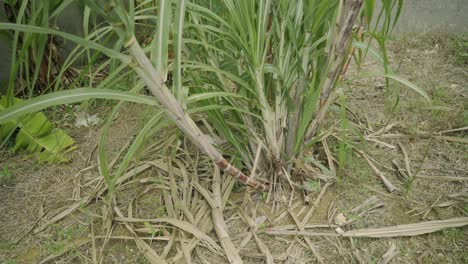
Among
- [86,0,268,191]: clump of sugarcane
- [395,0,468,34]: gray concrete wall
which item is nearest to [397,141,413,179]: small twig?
[86,0,268,191]: clump of sugarcane

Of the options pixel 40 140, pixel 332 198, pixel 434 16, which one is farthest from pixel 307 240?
pixel 434 16

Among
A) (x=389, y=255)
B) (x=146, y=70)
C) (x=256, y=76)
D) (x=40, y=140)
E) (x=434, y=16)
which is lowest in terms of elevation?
(x=389, y=255)

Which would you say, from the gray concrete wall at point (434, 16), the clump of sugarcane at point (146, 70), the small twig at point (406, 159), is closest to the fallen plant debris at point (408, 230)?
the small twig at point (406, 159)

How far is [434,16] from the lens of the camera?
194 centimetres

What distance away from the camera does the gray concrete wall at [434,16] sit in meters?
1.90

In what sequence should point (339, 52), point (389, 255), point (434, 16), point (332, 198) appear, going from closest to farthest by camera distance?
point (339, 52)
point (389, 255)
point (332, 198)
point (434, 16)

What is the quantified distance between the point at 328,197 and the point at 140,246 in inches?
23.0

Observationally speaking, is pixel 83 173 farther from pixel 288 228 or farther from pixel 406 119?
pixel 406 119

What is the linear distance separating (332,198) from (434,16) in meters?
1.40

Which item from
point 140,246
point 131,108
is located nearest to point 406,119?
point 140,246

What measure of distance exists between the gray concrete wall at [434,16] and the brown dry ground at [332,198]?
0.48 meters

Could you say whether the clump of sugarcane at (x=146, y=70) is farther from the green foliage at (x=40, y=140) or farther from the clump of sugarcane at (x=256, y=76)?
the green foliage at (x=40, y=140)

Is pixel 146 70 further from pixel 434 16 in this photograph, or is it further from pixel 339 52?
pixel 434 16

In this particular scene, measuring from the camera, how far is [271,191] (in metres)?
1.11
